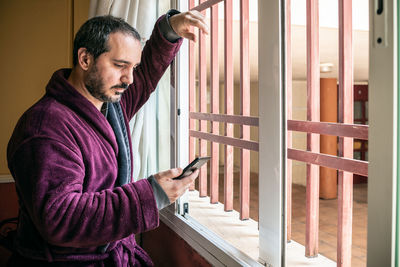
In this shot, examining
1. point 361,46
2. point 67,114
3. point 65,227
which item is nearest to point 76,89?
point 67,114

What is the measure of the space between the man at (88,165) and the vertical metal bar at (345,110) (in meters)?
0.54

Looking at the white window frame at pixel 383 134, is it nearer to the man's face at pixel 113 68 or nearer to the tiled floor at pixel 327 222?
the man's face at pixel 113 68

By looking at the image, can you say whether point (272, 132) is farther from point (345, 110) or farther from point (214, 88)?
point (214, 88)

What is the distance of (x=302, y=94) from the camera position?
841 cm

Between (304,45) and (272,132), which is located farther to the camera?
(304,45)

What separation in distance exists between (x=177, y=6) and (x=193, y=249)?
112 cm

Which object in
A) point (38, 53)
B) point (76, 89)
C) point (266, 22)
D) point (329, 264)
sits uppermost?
point (38, 53)

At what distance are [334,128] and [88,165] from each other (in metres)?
0.80

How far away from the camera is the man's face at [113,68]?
40.9 inches

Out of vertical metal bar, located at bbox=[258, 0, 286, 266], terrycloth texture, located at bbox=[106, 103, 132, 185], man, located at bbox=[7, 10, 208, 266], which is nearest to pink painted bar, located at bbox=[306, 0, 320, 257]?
vertical metal bar, located at bbox=[258, 0, 286, 266]

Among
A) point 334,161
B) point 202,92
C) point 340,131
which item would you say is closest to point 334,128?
point 340,131

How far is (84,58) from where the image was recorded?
105 centimetres

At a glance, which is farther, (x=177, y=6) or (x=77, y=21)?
(x=77, y=21)

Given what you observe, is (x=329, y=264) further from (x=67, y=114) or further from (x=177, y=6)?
(x=177, y=6)
